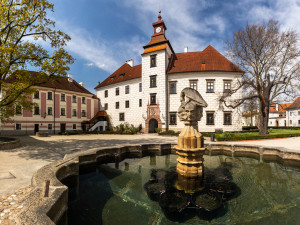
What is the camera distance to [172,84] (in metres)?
25.1

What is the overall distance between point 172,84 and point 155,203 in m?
23.0

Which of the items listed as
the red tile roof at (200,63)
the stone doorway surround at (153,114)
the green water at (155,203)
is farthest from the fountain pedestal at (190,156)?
the red tile roof at (200,63)

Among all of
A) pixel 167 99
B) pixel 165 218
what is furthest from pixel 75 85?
pixel 165 218

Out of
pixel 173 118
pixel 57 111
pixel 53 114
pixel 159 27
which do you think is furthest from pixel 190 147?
pixel 57 111

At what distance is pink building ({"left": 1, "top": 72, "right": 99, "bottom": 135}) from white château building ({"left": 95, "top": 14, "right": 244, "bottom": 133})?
10.1 meters

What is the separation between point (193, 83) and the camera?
2416cm

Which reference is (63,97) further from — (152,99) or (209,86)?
(209,86)

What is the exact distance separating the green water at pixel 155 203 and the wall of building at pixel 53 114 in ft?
81.2

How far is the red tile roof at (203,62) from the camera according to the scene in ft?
78.2

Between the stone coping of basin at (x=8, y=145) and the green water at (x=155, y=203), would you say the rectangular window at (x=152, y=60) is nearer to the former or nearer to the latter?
the stone coping of basin at (x=8, y=145)

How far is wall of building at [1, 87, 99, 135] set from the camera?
987 inches

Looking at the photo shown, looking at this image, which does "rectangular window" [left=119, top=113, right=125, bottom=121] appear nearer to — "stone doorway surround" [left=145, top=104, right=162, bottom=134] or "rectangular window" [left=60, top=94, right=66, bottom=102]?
"stone doorway surround" [left=145, top=104, right=162, bottom=134]

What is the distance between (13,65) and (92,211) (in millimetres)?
13530

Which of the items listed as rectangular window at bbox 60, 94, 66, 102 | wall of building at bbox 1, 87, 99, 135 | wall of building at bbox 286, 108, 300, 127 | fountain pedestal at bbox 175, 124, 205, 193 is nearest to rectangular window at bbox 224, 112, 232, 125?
fountain pedestal at bbox 175, 124, 205, 193
